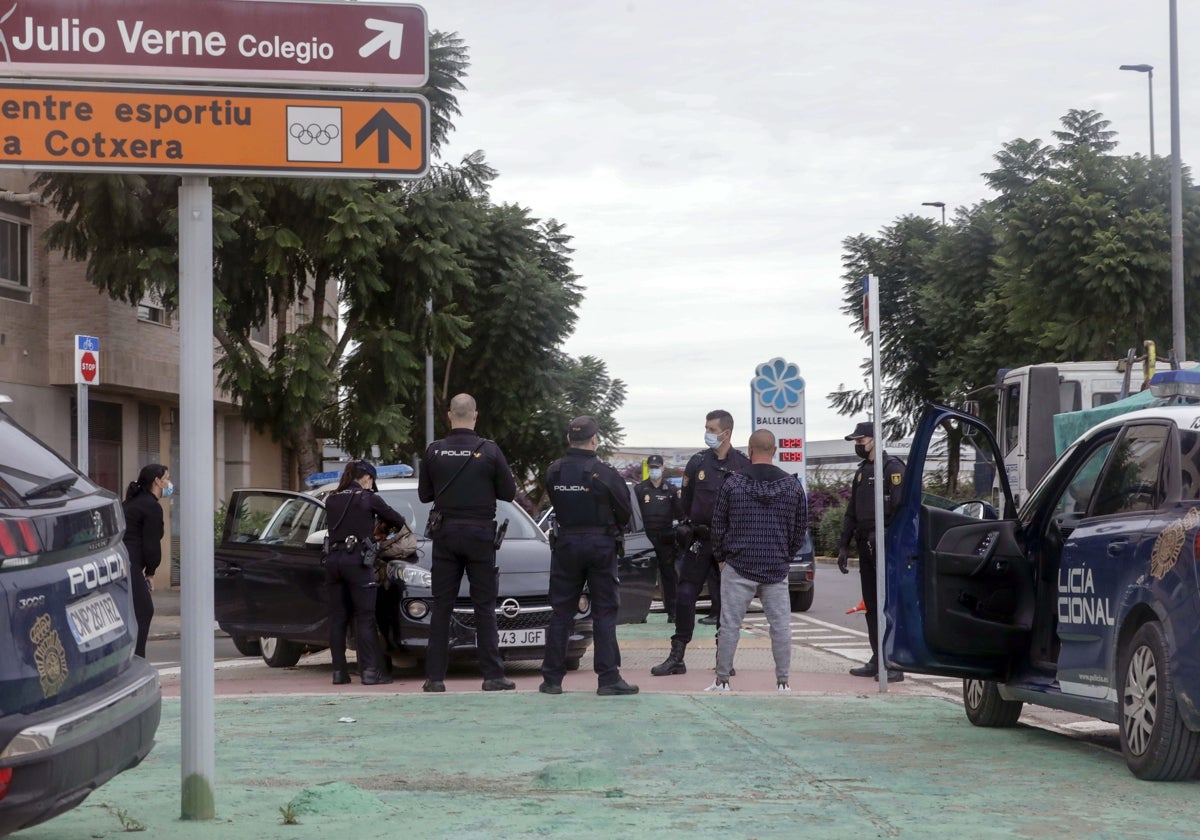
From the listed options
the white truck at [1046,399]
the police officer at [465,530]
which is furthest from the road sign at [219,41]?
the white truck at [1046,399]

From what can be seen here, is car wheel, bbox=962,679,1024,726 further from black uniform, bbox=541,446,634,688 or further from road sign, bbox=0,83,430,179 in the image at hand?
road sign, bbox=0,83,430,179

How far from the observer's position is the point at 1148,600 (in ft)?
24.0

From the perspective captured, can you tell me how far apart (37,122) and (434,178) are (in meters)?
24.0

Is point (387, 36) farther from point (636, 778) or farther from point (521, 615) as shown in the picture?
point (521, 615)

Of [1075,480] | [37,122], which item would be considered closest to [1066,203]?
[1075,480]

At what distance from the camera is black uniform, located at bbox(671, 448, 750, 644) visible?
42.8 feet

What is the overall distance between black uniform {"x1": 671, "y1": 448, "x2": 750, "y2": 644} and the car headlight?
190 centimetres

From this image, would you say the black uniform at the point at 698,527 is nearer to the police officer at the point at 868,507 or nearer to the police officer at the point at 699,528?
the police officer at the point at 699,528

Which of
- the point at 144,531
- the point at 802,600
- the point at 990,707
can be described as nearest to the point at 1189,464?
the point at 990,707

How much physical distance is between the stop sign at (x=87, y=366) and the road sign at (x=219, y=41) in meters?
10.3

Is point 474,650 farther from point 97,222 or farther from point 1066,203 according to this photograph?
point 1066,203

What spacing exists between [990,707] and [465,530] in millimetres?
3886

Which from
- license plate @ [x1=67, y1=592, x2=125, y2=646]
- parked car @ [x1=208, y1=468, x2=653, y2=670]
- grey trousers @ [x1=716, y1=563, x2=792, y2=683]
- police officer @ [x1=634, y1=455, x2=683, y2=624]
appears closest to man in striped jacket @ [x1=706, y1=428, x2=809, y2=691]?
grey trousers @ [x1=716, y1=563, x2=792, y2=683]

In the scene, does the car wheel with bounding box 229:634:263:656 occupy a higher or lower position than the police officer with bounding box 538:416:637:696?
lower
